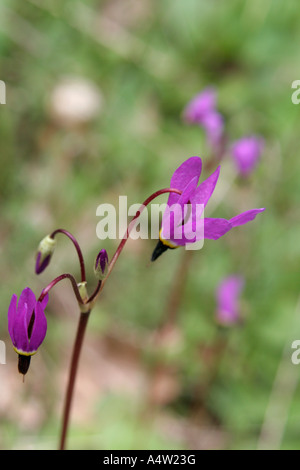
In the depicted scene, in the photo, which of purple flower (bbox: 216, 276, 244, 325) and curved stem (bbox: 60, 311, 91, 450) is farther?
purple flower (bbox: 216, 276, 244, 325)

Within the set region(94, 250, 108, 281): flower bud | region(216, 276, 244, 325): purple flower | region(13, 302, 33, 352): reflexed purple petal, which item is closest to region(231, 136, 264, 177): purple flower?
region(216, 276, 244, 325): purple flower

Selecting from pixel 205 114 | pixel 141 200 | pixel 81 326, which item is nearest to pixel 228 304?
pixel 205 114

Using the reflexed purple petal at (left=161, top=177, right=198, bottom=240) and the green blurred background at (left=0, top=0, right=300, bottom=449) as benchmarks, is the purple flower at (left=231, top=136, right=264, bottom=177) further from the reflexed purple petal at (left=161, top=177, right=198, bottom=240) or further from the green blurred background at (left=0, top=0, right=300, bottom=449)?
the reflexed purple petal at (left=161, top=177, right=198, bottom=240)

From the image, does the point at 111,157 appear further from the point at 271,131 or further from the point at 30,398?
the point at 30,398

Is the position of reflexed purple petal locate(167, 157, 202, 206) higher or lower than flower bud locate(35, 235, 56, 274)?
higher

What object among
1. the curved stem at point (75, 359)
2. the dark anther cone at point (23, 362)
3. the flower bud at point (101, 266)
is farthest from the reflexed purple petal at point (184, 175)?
the dark anther cone at point (23, 362)

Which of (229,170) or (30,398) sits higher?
(229,170)
